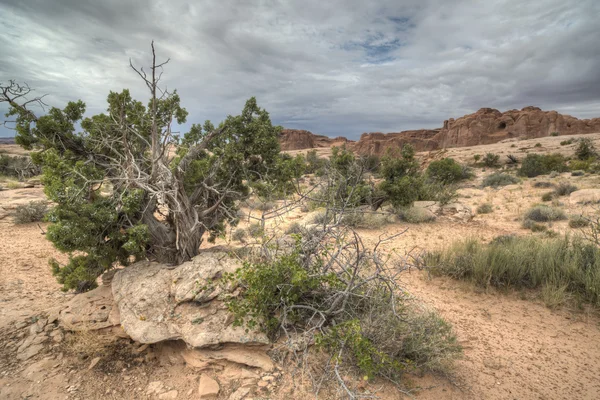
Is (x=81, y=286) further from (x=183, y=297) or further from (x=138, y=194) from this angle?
(x=183, y=297)

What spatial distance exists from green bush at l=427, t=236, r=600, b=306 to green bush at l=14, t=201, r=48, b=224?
12785 millimetres

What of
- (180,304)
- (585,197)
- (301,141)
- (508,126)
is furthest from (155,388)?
(301,141)

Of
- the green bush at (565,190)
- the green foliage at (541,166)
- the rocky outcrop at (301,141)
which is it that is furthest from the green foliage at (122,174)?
the rocky outcrop at (301,141)

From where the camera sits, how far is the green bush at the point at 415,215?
1040cm

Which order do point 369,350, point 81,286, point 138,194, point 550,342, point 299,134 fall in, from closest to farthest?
point 369,350, point 550,342, point 138,194, point 81,286, point 299,134

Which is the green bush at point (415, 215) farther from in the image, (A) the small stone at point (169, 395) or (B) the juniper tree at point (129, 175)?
(A) the small stone at point (169, 395)

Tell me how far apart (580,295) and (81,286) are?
8249 millimetres

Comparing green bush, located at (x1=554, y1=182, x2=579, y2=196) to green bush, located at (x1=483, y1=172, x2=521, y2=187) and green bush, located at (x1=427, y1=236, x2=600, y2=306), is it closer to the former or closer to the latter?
green bush, located at (x1=483, y1=172, x2=521, y2=187)

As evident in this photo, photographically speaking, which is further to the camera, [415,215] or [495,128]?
[495,128]

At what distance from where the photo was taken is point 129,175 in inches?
173

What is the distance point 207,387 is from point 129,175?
327 centimetres

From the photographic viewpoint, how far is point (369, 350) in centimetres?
267

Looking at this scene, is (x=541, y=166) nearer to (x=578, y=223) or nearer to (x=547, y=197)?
(x=547, y=197)

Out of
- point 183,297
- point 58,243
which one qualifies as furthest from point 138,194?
point 183,297
